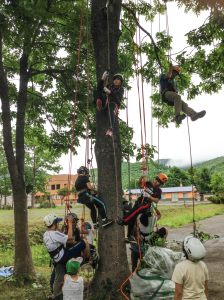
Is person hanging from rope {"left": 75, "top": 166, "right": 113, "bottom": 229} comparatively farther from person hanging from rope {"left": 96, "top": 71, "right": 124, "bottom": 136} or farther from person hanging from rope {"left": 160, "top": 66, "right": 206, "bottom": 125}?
person hanging from rope {"left": 160, "top": 66, "right": 206, "bottom": 125}

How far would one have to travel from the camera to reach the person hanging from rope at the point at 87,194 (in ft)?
25.7

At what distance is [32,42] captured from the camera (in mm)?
10805

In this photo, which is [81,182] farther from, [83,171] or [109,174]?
[109,174]

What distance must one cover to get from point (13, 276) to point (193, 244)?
756 cm

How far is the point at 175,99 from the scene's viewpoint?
8219mm

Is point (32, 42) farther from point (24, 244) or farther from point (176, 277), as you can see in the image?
point (176, 277)

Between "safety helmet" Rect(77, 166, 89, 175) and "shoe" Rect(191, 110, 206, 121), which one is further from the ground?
"shoe" Rect(191, 110, 206, 121)

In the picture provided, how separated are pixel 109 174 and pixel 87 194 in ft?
2.29

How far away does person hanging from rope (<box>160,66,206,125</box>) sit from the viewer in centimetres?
804

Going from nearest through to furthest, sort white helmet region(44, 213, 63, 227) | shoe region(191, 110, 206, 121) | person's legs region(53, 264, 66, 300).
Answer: white helmet region(44, 213, 63, 227) < person's legs region(53, 264, 66, 300) < shoe region(191, 110, 206, 121)

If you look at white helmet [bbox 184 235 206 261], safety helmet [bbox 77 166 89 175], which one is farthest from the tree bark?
white helmet [bbox 184 235 206 261]

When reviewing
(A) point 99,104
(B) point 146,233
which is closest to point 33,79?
(A) point 99,104

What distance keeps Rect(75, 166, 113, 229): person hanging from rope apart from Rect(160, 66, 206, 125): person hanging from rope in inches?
84.6

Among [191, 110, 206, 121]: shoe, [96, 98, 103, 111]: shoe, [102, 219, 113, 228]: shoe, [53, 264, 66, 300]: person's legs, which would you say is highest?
[96, 98, 103, 111]: shoe
